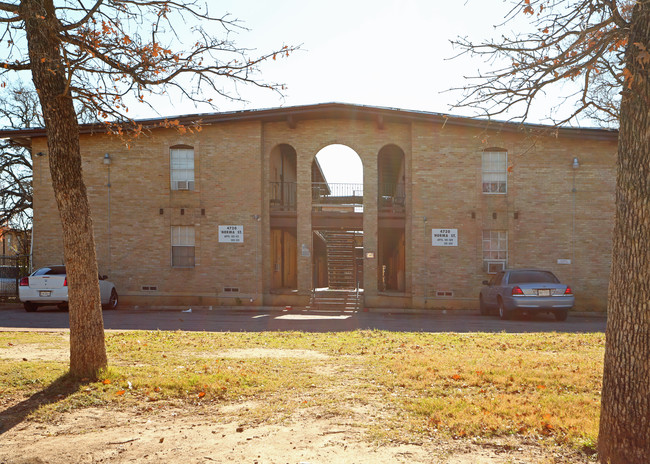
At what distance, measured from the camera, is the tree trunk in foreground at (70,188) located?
7422 mm

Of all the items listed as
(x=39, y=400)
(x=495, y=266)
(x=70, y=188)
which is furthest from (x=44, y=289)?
(x=495, y=266)

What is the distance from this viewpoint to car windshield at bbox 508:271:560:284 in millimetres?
18781

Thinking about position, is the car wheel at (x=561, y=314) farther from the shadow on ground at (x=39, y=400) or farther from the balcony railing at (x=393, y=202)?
the shadow on ground at (x=39, y=400)

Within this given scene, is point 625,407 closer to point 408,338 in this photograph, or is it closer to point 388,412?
point 388,412

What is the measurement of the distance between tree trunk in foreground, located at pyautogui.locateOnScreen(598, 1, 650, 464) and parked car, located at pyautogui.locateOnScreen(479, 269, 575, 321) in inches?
553

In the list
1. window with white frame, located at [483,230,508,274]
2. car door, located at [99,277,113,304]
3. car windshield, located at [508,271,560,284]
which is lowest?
car door, located at [99,277,113,304]

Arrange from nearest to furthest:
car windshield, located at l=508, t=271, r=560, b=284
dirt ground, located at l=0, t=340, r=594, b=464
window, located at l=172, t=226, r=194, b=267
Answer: dirt ground, located at l=0, t=340, r=594, b=464
car windshield, located at l=508, t=271, r=560, b=284
window, located at l=172, t=226, r=194, b=267

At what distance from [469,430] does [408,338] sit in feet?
23.1

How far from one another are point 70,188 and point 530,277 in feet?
49.5

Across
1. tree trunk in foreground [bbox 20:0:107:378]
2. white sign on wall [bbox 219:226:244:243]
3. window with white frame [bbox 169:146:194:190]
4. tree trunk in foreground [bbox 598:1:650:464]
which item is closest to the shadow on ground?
tree trunk in foreground [bbox 20:0:107:378]

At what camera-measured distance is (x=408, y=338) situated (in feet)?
40.8

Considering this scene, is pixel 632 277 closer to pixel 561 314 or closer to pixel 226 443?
→ pixel 226 443

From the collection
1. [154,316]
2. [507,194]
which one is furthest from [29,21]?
[507,194]

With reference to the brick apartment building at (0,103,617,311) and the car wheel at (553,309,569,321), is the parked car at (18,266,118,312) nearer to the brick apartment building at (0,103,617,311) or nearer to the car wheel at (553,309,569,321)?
the brick apartment building at (0,103,617,311)
